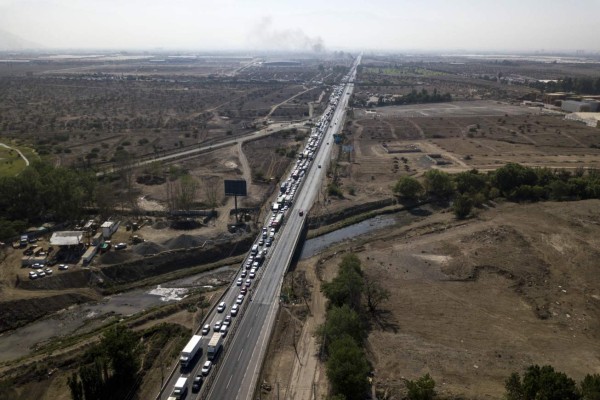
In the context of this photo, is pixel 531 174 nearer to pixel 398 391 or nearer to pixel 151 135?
pixel 398 391

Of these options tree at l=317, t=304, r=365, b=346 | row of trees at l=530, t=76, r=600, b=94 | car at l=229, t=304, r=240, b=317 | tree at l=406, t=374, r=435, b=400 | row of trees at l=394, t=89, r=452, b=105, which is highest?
row of trees at l=530, t=76, r=600, b=94

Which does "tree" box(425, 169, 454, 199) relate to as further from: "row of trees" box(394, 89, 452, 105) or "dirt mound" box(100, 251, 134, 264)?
"row of trees" box(394, 89, 452, 105)

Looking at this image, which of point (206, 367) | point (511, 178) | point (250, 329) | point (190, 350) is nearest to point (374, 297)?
point (250, 329)

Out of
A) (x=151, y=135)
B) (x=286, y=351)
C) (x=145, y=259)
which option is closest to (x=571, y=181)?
(x=286, y=351)

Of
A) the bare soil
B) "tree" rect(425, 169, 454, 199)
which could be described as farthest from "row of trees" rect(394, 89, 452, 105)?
the bare soil

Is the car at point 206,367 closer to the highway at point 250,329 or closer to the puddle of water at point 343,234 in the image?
the highway at point 250,329

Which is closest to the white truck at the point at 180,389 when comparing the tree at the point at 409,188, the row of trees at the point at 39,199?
the row of trees at the point at 39,199
